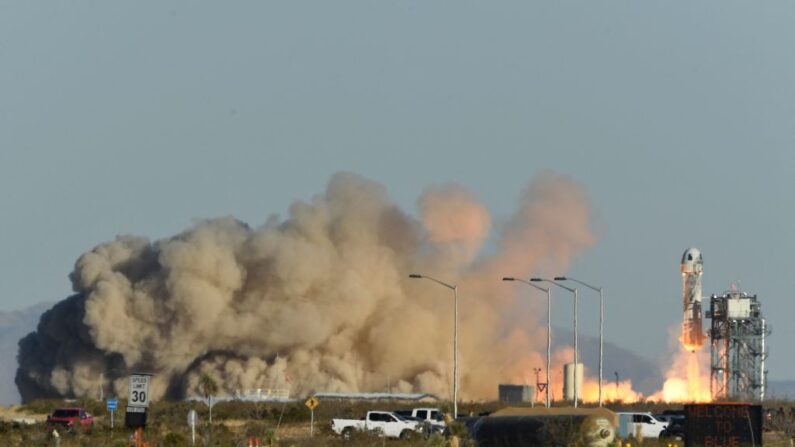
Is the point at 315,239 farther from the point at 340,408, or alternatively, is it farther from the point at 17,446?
the point at 17,446

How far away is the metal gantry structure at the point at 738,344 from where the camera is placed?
126812 mm

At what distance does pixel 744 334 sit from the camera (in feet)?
419

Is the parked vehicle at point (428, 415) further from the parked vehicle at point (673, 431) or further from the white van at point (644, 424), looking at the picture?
the parked vehicle at point (673, 431)

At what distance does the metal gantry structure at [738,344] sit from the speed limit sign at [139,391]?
72.6 metres

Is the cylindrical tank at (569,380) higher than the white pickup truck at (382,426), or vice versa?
the cylindrical tank at (569,380)

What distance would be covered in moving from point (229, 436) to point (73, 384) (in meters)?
63.8

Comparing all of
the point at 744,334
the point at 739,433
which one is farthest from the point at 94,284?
the point at 739,433

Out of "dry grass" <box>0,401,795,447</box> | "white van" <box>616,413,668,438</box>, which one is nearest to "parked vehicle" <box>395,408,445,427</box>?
"dry grass" <box>0,401,795,447</box>

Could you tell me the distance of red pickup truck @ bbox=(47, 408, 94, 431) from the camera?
278ft

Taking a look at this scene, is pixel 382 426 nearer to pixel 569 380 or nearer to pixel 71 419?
pixel 71 419

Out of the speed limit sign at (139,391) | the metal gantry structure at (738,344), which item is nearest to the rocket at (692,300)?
the metal gantry structure at (738,344)

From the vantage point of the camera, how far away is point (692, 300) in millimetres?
128625

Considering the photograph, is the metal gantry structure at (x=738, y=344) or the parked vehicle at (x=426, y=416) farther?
the metal gantry structure at (x=738, y=344)

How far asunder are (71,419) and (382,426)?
17.0m
